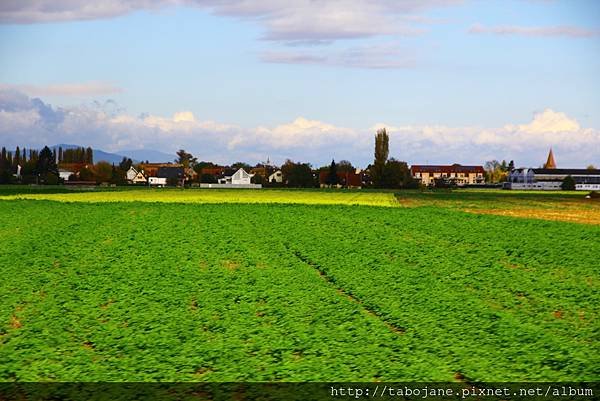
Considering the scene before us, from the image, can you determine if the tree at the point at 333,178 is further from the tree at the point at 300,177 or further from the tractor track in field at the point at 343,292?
the tractor track in field at the point at 343,292

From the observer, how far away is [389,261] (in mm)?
29609

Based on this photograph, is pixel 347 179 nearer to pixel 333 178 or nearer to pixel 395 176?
pixel 333 178

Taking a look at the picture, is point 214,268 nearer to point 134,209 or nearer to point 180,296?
point 180,296

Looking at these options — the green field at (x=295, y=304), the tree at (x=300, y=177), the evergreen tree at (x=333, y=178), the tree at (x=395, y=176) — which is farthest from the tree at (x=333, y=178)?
the green field at (x=295, y=304)

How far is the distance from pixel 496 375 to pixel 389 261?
14.8m

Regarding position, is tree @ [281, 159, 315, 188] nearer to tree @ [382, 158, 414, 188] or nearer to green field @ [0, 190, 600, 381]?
tree @ [382, 158, 414, 188]

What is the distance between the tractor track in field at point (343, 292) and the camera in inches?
741

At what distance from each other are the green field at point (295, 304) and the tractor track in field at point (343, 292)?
0.07 metres

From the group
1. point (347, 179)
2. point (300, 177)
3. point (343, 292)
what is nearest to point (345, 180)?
point (347, 179)

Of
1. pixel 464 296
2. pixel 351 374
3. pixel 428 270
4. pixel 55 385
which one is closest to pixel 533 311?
pixel 464 296

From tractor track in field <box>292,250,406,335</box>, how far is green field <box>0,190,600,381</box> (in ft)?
0.24

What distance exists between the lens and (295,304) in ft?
69.4

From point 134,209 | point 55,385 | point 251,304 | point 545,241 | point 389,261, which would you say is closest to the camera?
point 55,385

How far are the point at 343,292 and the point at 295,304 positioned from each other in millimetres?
2722
